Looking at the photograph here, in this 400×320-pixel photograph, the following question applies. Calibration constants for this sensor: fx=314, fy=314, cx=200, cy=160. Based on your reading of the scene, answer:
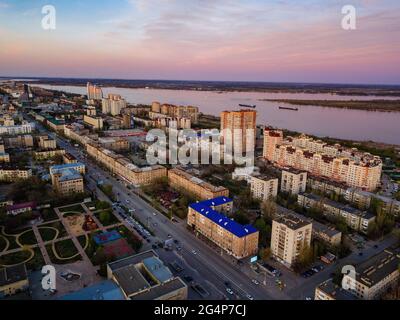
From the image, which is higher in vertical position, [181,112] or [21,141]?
[181,112]

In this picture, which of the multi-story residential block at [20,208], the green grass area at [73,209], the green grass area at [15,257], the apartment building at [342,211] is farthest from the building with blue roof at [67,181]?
the apartment building at [342,211]

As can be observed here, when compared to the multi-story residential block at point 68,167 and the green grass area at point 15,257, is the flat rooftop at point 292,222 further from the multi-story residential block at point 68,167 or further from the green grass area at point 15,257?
the multi-story residential block at point 68,167

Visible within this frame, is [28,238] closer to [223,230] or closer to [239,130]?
[223,230]

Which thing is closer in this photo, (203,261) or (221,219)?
(203,261)

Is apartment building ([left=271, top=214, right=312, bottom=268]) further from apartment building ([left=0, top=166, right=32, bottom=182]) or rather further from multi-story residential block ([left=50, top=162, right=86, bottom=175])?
apartment building ([left=0, top=166, right=32, bottom=182])

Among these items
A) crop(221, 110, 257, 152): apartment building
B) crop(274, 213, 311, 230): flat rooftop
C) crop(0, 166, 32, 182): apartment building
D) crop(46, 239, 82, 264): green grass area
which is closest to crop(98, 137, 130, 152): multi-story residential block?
crop(0, 166, 32, 182): apartment building

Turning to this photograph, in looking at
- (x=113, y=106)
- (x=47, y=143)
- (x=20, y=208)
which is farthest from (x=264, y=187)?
(x=113, y=106)

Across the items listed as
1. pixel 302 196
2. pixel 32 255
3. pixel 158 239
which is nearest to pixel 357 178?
pixel 302 196

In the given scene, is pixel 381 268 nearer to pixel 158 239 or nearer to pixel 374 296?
pixel 374 296
